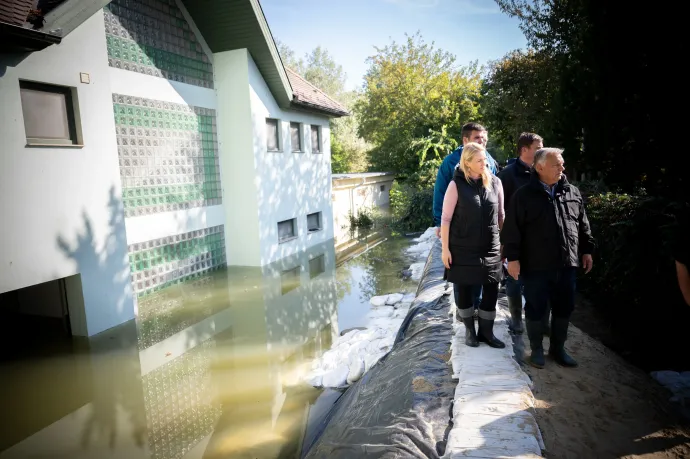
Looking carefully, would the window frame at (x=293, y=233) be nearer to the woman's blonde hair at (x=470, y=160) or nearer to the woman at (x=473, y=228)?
the woman at (x=473, y=228)

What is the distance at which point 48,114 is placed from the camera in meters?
6.45

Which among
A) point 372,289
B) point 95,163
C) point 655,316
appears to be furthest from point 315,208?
point 655,316

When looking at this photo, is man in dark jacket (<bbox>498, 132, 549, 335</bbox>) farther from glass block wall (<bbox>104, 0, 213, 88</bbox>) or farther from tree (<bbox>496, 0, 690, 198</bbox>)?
glass block wall (<bbox>104, 0, 213, 88</bbox>)

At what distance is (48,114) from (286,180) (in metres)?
6.97

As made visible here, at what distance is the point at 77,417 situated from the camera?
475 centimetres

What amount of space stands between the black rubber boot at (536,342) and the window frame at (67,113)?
676cm

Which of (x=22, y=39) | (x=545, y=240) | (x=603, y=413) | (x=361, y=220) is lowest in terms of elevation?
(x=361, y=220)

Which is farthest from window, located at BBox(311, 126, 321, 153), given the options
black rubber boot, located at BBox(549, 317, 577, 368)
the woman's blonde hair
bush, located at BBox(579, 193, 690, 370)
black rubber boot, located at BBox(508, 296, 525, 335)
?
black rubber boot, located at BBox(549, 317, 577, 368)

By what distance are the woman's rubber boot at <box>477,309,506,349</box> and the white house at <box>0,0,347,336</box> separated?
603 cm

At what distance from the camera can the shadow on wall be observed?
6719 millimetres

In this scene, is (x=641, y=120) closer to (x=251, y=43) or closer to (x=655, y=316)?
(x=655, y=316)

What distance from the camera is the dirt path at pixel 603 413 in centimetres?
271

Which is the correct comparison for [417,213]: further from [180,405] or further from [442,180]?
[180,405]

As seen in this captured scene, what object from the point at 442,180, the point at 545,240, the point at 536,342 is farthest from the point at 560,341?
the point at 442,180
